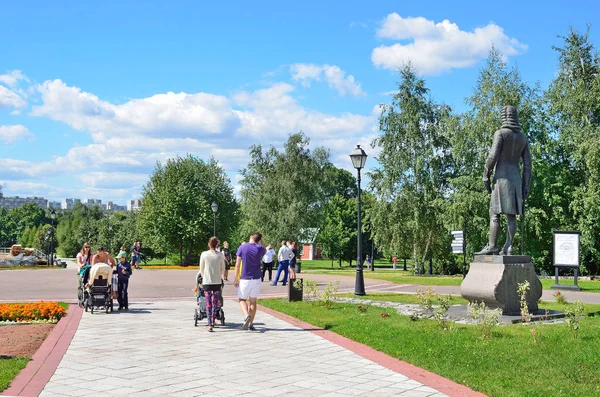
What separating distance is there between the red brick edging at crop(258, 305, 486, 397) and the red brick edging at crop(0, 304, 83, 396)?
14.5ft

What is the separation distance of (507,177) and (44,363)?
9.67 meters

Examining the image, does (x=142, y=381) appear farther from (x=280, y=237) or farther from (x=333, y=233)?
(x=333, y=233)

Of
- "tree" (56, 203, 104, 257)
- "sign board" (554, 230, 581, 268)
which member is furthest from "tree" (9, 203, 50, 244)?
"sign board" (554, 230, 581, 268)

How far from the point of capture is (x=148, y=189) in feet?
196

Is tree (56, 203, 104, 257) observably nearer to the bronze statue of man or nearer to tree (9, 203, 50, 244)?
tree (9, 203, 50, 244)

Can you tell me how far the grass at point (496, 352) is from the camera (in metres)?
6.98

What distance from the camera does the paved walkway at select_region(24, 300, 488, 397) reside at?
6719 millimetres

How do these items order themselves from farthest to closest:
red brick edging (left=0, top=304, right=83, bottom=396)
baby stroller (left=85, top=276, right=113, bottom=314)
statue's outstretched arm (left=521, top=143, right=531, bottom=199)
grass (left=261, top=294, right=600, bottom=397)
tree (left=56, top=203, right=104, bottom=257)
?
tree (left=56, top=203, right=104, bottom=257)
baby stroller (left=85, top=276, right=113, bottom=314)
statue's outstretched arm (left=521, top=143, right=531, bottom=199)
grass (left=261, top=294, right=600, bottom=397)
red brick edging (left=0, top=304, right=83, bottom=396)

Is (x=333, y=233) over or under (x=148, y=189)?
under

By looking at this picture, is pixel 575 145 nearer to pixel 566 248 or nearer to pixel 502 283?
pixel 566 248

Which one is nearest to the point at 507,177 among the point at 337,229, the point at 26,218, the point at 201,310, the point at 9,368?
the point at 201,310

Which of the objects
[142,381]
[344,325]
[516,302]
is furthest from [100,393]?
[516,302]

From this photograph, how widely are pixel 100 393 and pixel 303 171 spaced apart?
156 feet

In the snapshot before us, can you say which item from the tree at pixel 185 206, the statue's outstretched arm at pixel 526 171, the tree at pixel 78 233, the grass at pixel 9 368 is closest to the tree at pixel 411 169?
the tree at pixel 185 206
